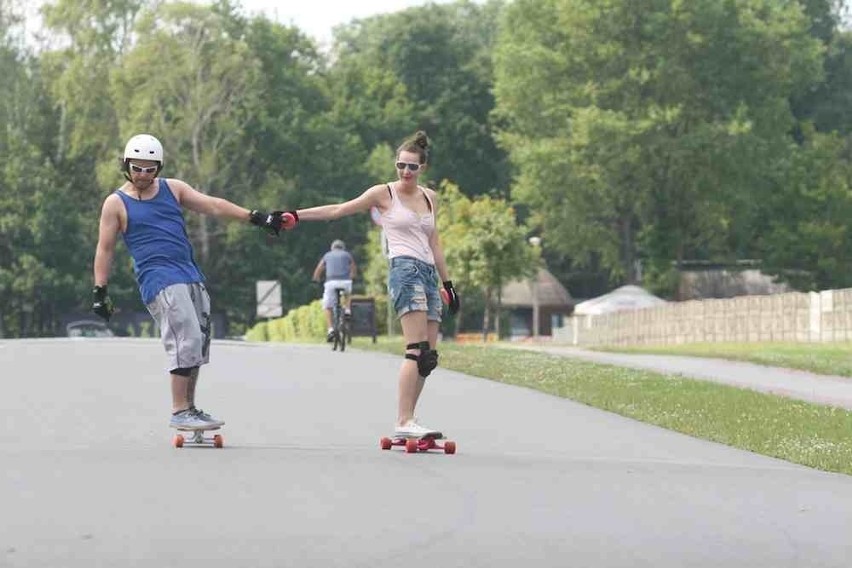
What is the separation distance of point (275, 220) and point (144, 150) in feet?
4.33

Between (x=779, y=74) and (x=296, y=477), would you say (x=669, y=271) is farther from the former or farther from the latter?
(x=296, y=477)

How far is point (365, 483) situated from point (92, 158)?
266 ft

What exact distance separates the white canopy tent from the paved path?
1464 inches

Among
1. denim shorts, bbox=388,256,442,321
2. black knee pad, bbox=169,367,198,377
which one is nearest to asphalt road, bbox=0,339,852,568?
black knee pad, bbox=169,367,198,377

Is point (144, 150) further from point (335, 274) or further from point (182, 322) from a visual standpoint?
point (335, 274)

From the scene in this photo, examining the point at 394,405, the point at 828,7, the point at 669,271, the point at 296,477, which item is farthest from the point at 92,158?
the point at 296,477

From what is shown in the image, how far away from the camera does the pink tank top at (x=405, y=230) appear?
42.9ft

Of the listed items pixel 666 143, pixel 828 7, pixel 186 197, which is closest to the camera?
pixel 186 197

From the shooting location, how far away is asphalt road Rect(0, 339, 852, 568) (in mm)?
8477

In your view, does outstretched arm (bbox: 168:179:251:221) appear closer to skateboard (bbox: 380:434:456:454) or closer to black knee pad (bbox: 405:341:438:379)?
black knee pad (bbox: 405:341:438:379)

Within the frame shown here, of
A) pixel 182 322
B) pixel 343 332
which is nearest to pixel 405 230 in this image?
pixel 182 322

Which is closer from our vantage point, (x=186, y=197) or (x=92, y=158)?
(x=186, y=197)

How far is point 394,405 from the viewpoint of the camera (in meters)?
17.5

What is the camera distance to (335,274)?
1299 inches
